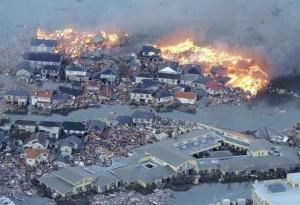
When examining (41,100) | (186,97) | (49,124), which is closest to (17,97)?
(41,100)

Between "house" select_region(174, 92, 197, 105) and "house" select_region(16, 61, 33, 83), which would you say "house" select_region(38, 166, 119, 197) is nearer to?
"house" select_region(174, 92, 197, 105)

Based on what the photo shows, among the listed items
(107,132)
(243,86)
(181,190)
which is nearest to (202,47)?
(243,86)

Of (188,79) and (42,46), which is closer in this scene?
(188,79)

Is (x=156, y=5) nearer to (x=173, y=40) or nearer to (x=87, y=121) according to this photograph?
(x=173, y=40)

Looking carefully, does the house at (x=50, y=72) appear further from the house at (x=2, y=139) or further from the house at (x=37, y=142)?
the house at (x=37, y=142)

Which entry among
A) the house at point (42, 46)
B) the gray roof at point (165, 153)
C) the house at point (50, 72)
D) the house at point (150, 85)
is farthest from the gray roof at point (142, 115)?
the house at point (42, 46)

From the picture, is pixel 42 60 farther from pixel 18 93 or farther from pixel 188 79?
pixel 188 79
